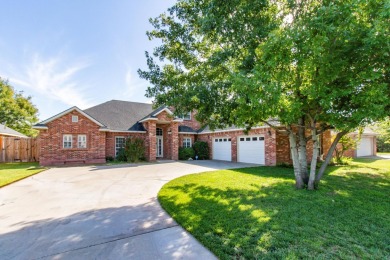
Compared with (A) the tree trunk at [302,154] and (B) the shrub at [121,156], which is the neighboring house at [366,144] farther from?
(B) the shrub at [121,156]

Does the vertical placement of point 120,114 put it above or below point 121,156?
above

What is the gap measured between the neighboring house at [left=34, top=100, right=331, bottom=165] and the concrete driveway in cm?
943

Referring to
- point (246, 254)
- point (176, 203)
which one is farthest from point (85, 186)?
point (246, 254)

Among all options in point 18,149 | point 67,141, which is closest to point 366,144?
point 67,141

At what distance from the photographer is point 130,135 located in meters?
19.2

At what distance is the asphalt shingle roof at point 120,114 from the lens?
19.1 metres

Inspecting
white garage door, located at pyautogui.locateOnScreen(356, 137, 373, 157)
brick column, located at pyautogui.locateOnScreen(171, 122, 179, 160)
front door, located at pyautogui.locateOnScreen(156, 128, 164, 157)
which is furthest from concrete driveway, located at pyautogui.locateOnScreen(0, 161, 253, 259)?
white garage door, located at pyautogui.locateOnScreen(356, 137, 373, 157)

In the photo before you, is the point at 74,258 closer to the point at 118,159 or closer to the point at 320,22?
the point at 320,22

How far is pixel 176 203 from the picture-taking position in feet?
19.3

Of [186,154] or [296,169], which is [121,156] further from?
[296,169]

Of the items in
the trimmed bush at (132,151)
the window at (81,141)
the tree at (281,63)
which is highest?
the tree at (281,63)

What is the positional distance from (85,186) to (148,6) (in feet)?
28.2

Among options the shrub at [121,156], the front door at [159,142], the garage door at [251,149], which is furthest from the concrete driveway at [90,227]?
the front door at [159,142]

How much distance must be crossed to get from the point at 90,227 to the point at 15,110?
32906 millimetres
